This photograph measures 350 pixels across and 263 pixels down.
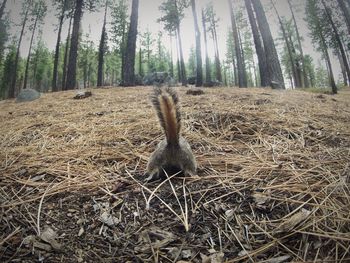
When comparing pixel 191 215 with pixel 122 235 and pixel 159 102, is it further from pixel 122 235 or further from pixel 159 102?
pixel 159 102

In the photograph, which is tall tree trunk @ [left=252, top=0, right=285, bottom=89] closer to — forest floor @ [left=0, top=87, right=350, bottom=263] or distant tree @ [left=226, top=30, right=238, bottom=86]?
forest floor @ [left=0, top=87, right=350, bottom=263]

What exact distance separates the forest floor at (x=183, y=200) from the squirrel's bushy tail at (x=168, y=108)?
0.32 metres

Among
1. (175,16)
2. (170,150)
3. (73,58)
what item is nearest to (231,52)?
(175,16)

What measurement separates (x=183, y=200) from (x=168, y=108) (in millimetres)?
518

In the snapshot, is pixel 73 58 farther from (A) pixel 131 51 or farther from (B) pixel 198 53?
(B) pixel 198 53

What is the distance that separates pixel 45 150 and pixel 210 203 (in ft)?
4.89

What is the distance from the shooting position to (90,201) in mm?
1281

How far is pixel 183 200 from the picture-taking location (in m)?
1.27

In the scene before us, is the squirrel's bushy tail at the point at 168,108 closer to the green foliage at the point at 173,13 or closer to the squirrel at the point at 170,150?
the squirrel at the point at 170,150

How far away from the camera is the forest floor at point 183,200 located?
0.98m

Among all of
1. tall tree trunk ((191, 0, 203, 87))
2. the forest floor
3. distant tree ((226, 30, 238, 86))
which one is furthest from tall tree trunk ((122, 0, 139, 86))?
distant tree ((226, 30, 238, 86))

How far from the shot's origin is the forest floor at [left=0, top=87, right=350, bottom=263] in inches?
38.7

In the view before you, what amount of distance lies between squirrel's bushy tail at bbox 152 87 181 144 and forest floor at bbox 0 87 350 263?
0.32 m

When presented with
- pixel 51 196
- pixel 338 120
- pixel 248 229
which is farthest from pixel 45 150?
pixel 338 120
